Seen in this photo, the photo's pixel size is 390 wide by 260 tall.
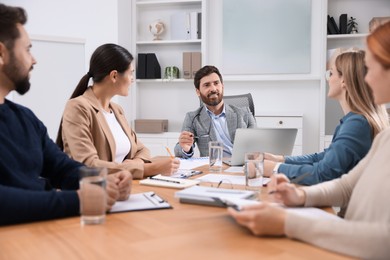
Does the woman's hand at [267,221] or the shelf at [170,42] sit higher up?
the shelf at [170,42]

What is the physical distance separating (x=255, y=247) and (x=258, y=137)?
1.14 m

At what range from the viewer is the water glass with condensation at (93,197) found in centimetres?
109

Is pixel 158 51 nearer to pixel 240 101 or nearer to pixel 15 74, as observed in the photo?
pixel 240 101

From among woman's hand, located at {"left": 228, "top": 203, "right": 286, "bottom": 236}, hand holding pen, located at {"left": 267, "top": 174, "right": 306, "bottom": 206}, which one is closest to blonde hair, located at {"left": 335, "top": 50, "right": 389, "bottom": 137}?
hand holding pen, located at {"left": 267, "top": 174, "right": 306, "bottom": 206}

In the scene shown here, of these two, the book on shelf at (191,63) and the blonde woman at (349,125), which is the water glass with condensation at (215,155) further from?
the book on shelf at (191,63)

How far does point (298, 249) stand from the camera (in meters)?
0.91

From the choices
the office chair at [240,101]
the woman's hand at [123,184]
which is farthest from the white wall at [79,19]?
the woman's hand at [123,184]

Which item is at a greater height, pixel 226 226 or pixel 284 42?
pixel 284 42

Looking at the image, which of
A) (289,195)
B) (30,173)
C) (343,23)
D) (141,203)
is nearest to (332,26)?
(343,23)

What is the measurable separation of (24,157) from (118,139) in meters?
0.93

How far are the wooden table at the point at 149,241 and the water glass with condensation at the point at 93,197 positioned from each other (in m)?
0.03

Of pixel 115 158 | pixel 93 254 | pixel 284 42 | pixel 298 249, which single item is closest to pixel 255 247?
pixel 298 249

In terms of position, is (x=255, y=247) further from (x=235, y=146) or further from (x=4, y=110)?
(x=235, y=146)

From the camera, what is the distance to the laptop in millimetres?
1999
